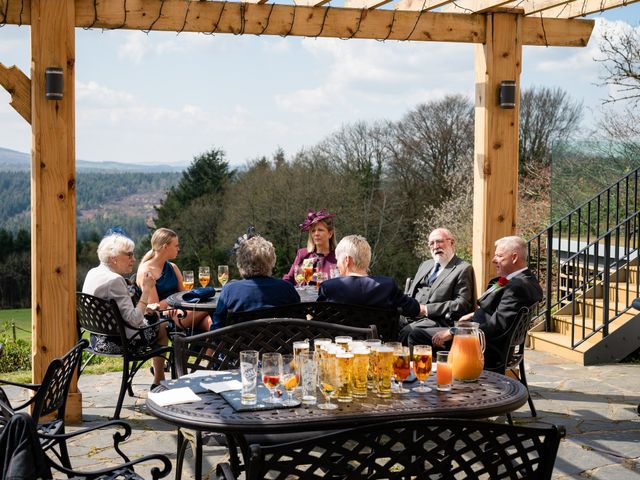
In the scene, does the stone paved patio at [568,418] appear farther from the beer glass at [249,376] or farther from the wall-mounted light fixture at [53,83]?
the wall-mounted light fixture at [53,83]

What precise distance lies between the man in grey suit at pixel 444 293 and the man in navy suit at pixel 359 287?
83cm

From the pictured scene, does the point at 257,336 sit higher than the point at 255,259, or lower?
lower

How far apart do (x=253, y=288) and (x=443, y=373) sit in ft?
5.08

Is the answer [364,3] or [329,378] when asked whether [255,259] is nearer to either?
[329,378]

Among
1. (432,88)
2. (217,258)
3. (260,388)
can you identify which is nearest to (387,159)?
(432,88)

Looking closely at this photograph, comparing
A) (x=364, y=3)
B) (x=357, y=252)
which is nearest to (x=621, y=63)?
(x=364, y=3)

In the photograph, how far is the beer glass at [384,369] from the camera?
9.09 feet

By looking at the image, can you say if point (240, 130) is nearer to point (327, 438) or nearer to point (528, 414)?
point (528, 414)

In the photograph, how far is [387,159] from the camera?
27.0m

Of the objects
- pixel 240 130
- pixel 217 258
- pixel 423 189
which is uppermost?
pixel 240 130

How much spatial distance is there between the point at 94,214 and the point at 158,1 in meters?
30.0

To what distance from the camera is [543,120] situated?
2505 cm

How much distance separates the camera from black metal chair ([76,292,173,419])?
4.89 metres

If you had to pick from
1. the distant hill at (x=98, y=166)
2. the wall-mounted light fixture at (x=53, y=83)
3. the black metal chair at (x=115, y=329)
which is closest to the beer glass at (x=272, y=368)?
the black metal chair at (x=115, y=329)
